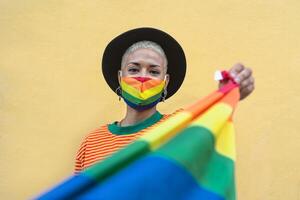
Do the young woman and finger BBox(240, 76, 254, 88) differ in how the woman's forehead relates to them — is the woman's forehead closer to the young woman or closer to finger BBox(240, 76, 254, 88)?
the young woman

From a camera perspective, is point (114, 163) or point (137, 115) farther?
point (137, 115)

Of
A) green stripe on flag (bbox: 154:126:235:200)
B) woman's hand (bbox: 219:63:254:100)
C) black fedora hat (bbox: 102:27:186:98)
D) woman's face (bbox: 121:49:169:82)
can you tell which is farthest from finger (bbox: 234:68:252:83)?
black fedora hat (bbox: 102:27:186:98)

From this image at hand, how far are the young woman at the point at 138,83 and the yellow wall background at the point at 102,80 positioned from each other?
546mm

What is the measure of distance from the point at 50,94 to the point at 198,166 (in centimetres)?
Answer: 186

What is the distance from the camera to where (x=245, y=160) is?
296 centimetres

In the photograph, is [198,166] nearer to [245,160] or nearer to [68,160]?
[245,160]

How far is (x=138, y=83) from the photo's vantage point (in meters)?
2.35

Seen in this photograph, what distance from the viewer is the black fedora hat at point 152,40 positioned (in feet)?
8.34

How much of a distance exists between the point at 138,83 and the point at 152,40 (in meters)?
0.29

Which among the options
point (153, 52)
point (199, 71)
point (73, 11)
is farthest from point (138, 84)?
point (73, 11)

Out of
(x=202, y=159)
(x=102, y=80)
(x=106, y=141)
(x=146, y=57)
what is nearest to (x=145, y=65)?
(x=146, y=57)

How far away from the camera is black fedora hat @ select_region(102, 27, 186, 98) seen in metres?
2.54

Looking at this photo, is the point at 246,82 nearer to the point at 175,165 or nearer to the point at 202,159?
the point at 202,159

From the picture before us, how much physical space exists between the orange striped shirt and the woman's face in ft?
0.60
